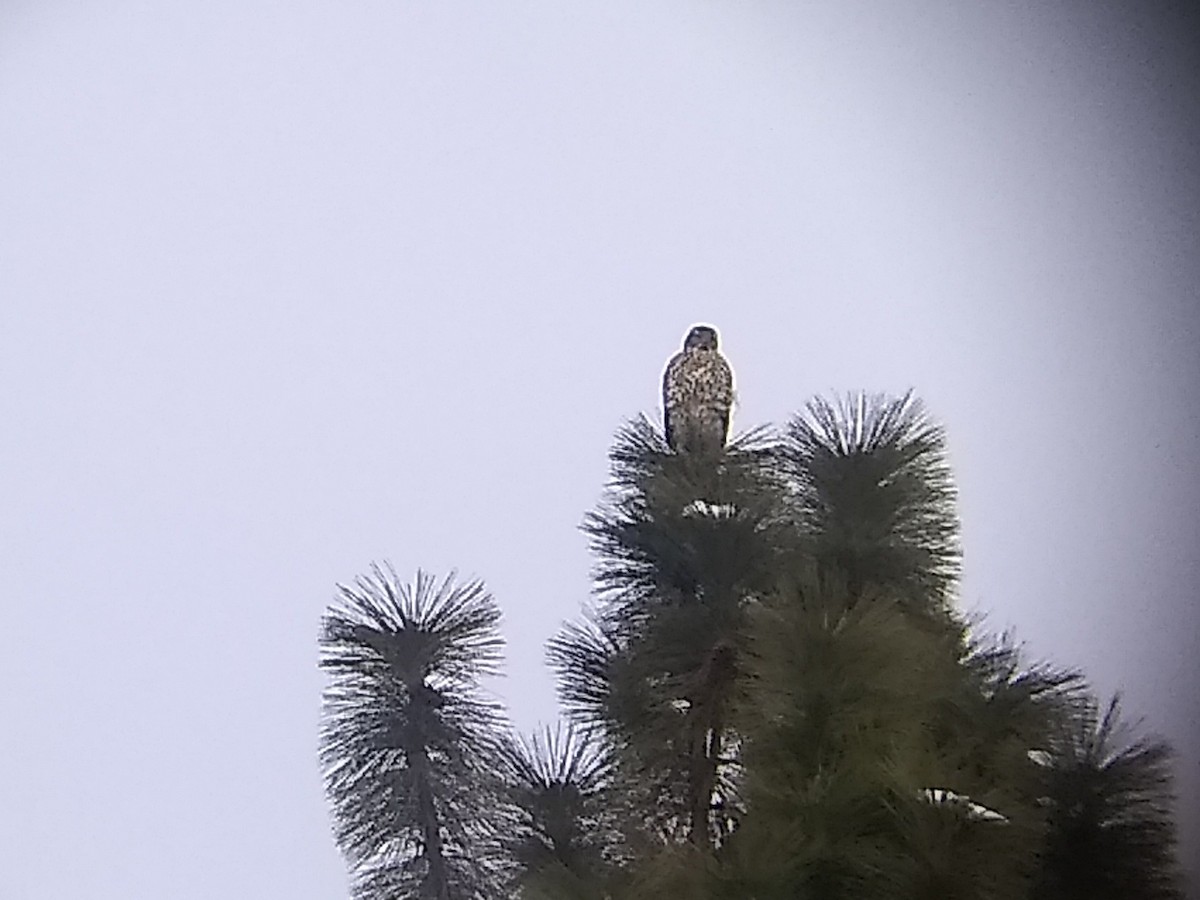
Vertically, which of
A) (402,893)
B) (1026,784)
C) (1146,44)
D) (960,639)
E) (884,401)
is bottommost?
(402,893)

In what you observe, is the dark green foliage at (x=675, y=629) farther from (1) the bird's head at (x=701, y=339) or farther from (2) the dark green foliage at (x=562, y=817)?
(1) the bird's head at (x=701, y=339)

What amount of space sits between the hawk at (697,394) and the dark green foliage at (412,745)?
233 millimetres

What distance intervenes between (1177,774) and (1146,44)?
77cm

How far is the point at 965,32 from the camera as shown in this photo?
1.66 meters

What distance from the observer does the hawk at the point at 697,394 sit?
1149mm

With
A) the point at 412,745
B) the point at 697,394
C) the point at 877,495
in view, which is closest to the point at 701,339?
the point at 697,394

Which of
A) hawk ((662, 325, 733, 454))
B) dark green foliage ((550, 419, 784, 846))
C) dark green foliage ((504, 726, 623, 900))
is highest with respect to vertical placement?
hawk ((662, 325, 733, 454))

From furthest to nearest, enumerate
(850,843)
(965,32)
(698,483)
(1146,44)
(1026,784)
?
(965,32) < (1146,44) < (698,483) < (1026,784) < (850,843)

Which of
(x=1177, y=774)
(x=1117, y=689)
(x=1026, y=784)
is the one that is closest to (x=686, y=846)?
(x=1026, y=784)

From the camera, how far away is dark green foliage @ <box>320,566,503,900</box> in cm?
102

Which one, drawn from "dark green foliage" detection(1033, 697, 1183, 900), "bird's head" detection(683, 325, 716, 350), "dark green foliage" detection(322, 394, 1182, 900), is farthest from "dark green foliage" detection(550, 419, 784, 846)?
"bird's head" detection(683, 325, 716, 350)

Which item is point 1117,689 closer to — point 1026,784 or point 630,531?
point 1026,784

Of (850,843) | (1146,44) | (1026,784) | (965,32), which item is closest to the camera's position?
(850,843)

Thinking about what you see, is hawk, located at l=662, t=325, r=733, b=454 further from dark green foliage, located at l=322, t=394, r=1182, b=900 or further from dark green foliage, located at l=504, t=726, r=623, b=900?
dark green foliage, located at l=504, t=726, r=623, b=900
